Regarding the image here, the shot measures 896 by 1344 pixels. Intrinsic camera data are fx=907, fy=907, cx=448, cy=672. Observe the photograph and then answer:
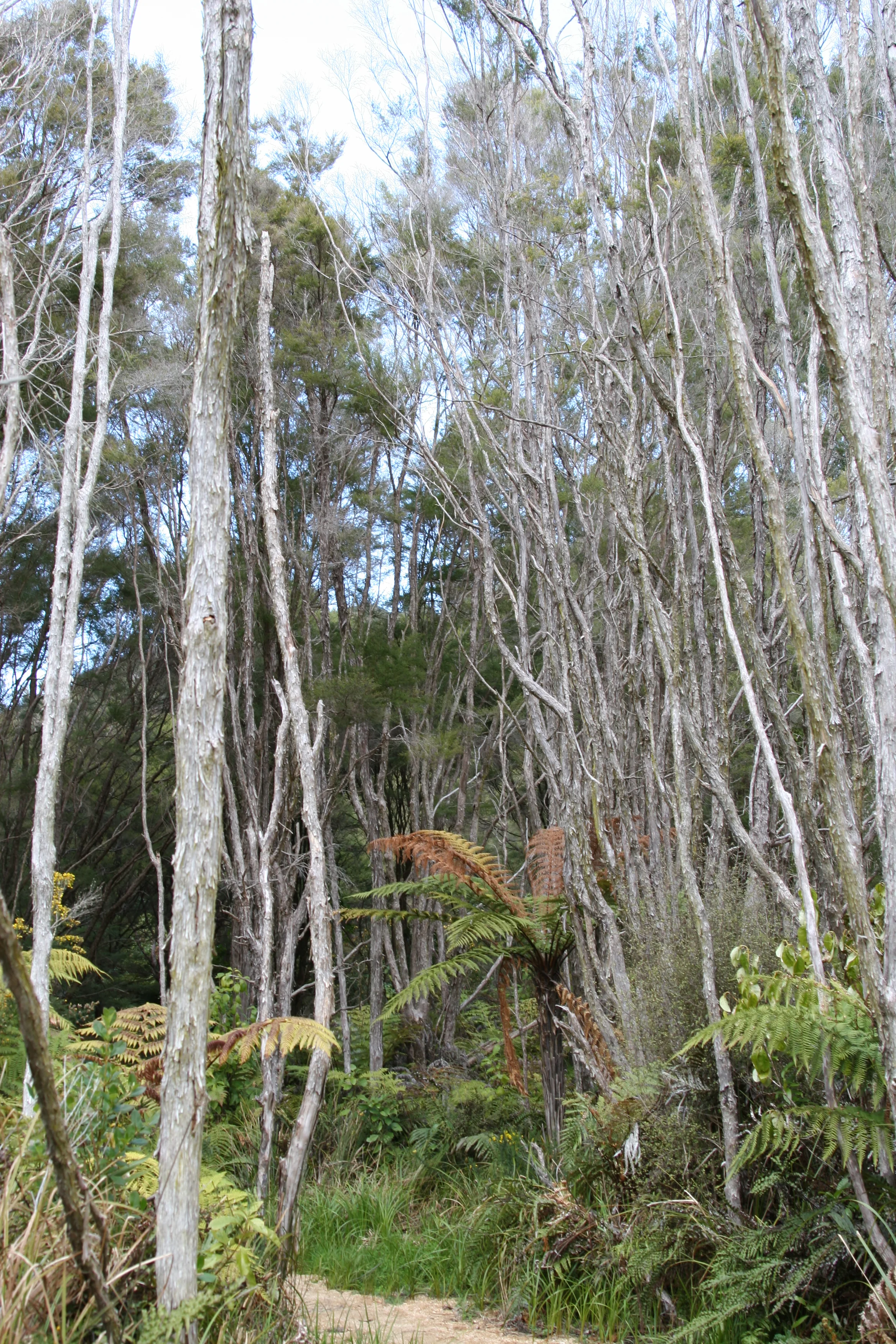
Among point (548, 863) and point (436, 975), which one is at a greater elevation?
point (548, 863)

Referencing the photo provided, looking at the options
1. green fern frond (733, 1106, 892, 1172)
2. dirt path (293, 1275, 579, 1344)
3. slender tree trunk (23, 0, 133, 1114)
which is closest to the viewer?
green fern frond (733, 1106, 892, 1172)

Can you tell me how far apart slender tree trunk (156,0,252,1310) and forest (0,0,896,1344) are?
0.01m

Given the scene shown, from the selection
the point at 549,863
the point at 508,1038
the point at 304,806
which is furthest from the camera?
the point at 549,863

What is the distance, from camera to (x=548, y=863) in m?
5.25

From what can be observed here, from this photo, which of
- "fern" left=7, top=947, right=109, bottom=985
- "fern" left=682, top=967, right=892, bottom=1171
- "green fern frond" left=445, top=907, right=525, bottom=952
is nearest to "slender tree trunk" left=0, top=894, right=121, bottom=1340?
"fern" left=682, top=967, right=892, bottom=1171

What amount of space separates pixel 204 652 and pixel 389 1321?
2.68 m

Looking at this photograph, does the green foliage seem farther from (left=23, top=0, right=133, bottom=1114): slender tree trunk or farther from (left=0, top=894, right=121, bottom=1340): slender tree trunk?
(left=23, top=0, right=133, bottom=1114): slender tree trunk

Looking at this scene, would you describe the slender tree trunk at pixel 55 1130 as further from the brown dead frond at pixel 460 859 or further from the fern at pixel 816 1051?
the brown dead frond at pixel 460 859

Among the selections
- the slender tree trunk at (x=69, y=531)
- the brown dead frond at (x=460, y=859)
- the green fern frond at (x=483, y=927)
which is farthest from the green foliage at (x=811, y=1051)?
the slender tree trunk at (x=69, y=531)

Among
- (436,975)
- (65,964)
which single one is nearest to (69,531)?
(65,964)

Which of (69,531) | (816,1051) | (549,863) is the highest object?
(69,531)

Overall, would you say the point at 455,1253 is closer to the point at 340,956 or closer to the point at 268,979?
the point at 268,979

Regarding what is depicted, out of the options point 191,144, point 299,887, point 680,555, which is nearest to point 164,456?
point 191,144

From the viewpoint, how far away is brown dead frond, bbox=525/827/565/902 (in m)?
5.22
